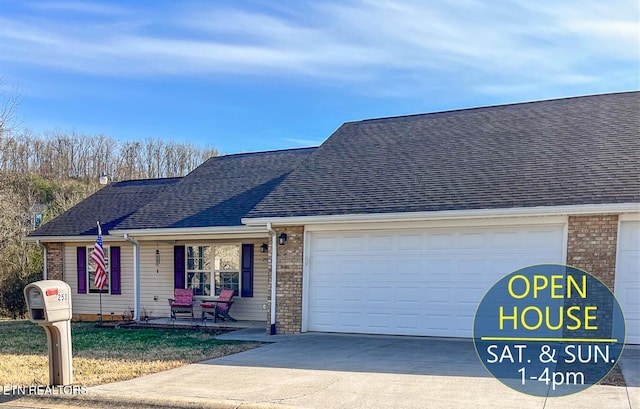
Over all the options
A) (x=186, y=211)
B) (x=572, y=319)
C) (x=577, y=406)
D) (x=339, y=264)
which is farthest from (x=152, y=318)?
(x=577, y=406)

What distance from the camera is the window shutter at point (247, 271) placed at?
13.5 metres

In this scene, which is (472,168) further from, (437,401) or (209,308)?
(209,308)

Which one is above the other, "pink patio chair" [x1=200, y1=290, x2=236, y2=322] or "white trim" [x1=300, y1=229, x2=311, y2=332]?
"white trim" [x1=300, y1=229, x2=311, y2=332]

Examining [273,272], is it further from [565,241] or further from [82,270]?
[82,270]

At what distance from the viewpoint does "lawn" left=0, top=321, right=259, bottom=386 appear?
718cm

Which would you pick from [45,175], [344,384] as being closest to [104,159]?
[45,175]

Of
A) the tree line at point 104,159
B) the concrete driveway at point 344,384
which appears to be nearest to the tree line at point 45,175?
the tree line at point 104,159

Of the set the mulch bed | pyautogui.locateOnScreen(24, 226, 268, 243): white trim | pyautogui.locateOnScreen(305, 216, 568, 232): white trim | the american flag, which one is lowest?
the mulch bed

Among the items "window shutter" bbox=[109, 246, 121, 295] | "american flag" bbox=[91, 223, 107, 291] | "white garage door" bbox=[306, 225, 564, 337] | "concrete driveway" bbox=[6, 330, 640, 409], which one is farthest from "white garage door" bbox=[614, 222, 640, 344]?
"window shutter" bbox=[109, 246, 121, 295]

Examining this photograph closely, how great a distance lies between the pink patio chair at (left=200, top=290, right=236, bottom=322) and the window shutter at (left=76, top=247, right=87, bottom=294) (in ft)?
16.5

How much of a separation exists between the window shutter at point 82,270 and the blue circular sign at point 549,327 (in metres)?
12.1

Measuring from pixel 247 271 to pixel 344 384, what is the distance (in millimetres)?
7652

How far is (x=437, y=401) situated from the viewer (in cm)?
539

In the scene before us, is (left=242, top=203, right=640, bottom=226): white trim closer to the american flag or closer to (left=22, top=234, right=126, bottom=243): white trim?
the american flag
